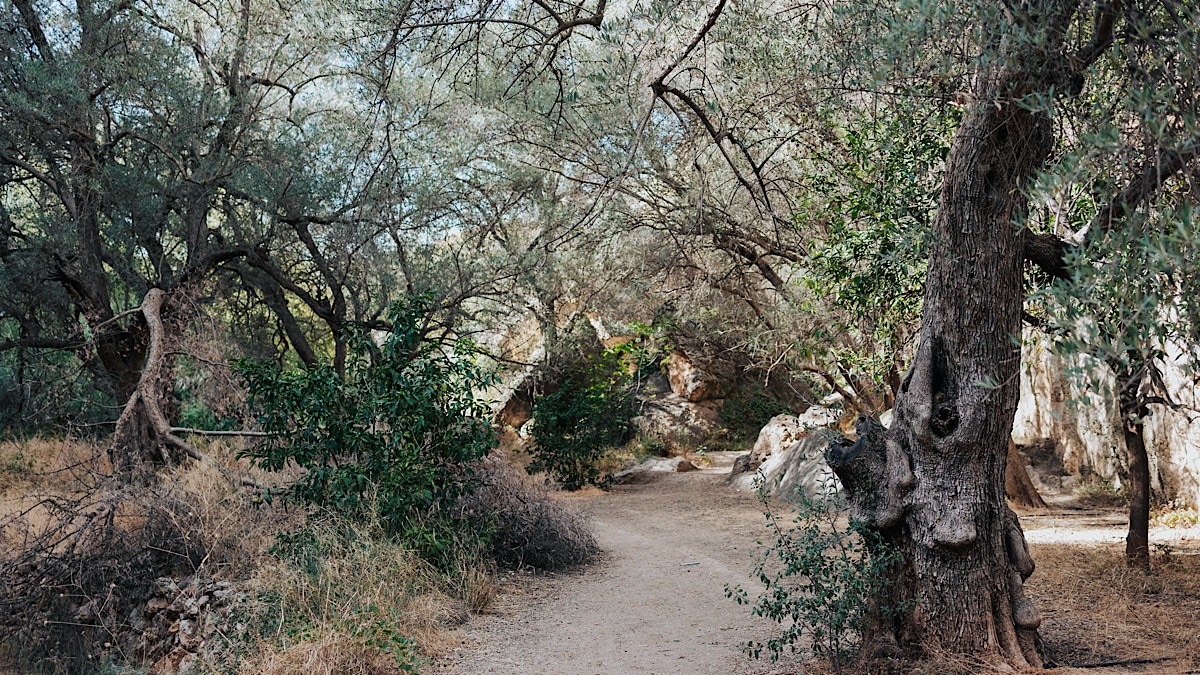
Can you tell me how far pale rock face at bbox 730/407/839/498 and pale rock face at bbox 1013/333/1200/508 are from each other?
9.29ft

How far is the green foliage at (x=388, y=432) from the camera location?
23.0 ft

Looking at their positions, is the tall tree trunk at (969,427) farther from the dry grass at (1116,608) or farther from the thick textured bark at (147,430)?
the thick textured bark at (147,430)

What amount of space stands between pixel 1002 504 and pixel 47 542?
7.59m

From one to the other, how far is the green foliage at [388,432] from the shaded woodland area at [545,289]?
4 centimetres

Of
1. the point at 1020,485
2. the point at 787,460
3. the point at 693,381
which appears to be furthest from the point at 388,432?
the point at 693,381

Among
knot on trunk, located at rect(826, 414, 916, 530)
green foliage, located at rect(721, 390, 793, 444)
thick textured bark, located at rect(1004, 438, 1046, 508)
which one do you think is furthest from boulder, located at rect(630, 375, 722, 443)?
knot on trunk, located at rect(826, 414, 916, 530)

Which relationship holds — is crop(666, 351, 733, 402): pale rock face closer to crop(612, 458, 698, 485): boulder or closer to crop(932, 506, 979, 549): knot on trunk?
crop(612, 458, 698, 485): boulder

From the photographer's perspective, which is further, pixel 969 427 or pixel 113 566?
pixel 113 566

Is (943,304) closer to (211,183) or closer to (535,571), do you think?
(535,571)

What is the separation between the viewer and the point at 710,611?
659 cm

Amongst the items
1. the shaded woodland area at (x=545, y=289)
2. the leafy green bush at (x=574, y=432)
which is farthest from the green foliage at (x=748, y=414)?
the leafy green bush at (x=574, y=432)

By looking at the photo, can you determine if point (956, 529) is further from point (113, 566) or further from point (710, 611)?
point (113, 566)

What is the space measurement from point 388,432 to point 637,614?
8.55 ft

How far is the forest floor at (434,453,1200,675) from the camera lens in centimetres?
517
